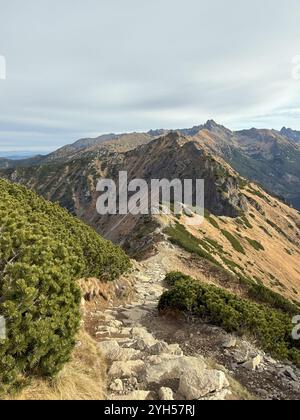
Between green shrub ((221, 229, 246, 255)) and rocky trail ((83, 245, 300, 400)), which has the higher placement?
rocky trail ((83, 245, 300, 400))

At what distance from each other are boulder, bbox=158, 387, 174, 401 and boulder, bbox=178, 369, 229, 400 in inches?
15.3

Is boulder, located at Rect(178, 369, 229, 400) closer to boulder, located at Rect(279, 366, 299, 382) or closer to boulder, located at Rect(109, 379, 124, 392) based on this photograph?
boulder, located at Rect(109, 379, 124, 392)

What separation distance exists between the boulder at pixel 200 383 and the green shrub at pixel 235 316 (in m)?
4.84

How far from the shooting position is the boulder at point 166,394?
9451 millimetres

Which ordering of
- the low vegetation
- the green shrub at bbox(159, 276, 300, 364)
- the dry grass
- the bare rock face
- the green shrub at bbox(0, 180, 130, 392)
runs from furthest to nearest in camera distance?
the low vegetation, the green shrub at bbox(159, 276, 300, 364), the bare rock face, the dry grass, the green shrub at bbox(0, 180, 130, 392)

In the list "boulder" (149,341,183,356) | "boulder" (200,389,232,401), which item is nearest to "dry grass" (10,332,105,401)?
"boulder" (149,341,183,356)

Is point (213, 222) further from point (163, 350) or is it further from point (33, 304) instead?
point (33, 304)

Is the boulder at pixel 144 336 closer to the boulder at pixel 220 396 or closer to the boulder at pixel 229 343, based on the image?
the boulder at pixel 229 343

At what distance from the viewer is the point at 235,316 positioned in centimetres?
1526

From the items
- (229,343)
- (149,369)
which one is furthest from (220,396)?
(229,343)

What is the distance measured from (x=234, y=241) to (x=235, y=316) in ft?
173

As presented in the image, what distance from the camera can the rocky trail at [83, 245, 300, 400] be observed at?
9969 millimetres

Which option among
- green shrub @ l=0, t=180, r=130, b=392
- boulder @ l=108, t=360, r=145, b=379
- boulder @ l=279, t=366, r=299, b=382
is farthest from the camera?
boulder @ l=279, t=366, r=299, b=382
